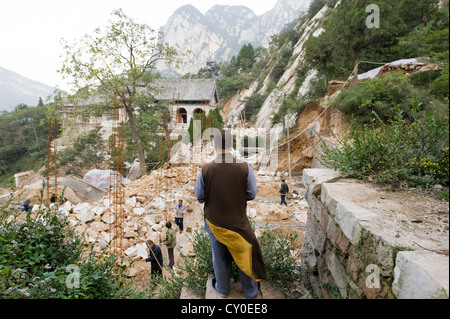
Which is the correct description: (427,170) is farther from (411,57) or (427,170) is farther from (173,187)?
(411,57)

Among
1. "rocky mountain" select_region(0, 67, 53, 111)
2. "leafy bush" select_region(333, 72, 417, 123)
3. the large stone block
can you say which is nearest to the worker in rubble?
the large stone block

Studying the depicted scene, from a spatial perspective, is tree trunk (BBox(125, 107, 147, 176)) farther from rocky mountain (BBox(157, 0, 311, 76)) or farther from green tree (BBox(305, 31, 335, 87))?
rocky mountain (BBox(157, 0, 311, 76))

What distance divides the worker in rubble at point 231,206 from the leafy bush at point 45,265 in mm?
1160

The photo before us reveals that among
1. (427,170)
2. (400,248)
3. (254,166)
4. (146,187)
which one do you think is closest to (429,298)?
(400,248)

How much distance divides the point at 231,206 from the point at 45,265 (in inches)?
68.7

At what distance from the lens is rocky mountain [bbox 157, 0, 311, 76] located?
132 metres

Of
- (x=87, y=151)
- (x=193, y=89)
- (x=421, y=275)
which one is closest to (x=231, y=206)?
(x=421, y=275)

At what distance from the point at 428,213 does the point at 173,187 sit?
813 centimetres

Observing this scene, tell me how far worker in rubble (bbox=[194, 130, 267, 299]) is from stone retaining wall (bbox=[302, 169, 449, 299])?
0.71 metres

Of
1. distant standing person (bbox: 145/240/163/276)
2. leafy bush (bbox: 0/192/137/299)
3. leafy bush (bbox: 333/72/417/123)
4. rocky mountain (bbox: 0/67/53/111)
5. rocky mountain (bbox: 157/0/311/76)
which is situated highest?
rocky mountain (bbox: 157/0/311/76)

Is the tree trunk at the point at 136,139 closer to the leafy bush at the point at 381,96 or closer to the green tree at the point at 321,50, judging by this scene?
the leafy bush at the point at 381,96

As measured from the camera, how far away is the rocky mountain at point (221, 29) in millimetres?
131875

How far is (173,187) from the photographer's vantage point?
29.4 ft

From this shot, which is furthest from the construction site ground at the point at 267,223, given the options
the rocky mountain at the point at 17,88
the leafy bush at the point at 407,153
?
the rocky mountain at the point at 17,88
